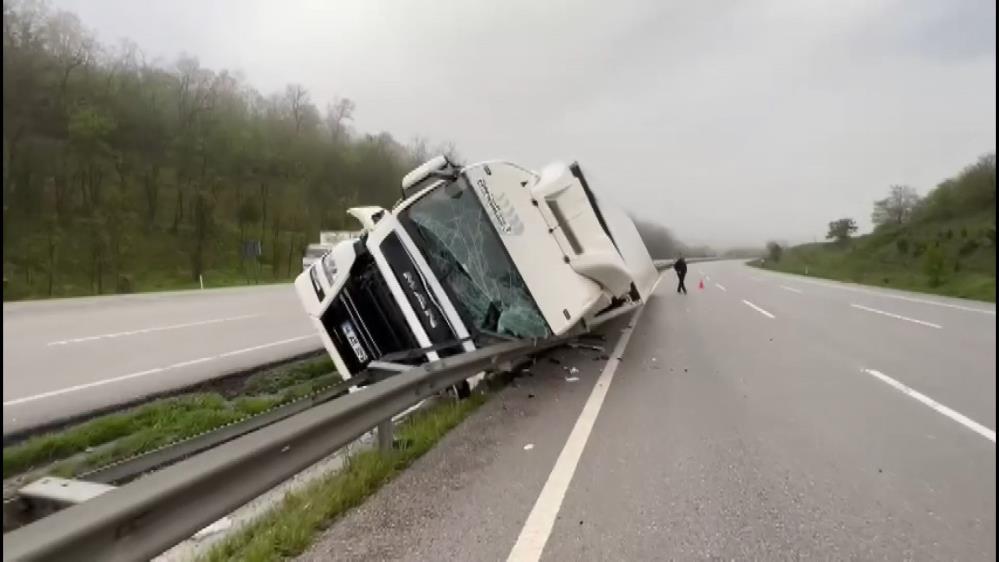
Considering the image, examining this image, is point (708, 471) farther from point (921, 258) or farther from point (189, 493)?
point (921, 258)

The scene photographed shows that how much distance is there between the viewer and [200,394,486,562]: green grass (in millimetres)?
2820

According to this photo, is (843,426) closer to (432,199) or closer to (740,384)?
(740,384)

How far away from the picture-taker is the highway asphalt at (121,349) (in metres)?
6.77

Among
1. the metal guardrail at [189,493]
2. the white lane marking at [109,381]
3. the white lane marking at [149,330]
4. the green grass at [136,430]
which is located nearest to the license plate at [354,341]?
the green grass at [136,430]

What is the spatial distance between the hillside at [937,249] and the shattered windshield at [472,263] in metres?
21.3

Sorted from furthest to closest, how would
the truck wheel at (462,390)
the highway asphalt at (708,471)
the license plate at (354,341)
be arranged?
the license plate at (354,341)
the truck wheel at (462,390)
the highway asphalt at (708,471)

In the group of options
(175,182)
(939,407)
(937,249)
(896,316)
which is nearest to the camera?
(939,407)

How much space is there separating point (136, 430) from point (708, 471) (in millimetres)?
5135

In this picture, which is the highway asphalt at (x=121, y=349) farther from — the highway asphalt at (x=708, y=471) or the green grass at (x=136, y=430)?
the highway asphalt at (x=708, y=471)

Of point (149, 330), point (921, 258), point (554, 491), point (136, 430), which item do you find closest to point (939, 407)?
point (554, 491)

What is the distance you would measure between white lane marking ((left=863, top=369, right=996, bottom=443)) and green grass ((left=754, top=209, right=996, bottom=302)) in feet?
56.9

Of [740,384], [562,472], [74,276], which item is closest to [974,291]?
[740,384]

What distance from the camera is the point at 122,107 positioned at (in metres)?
28.5

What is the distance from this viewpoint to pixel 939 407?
18.4 feet
